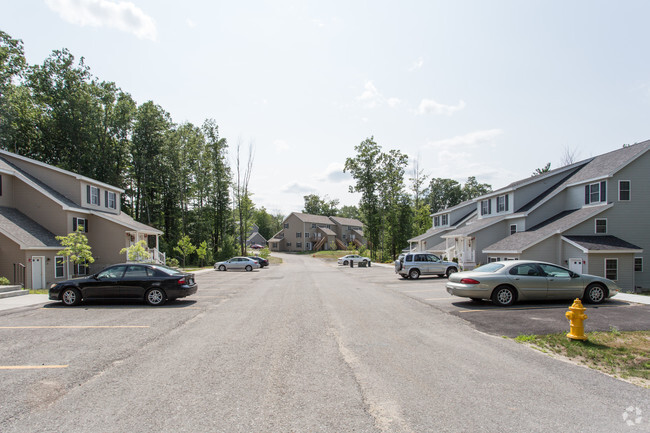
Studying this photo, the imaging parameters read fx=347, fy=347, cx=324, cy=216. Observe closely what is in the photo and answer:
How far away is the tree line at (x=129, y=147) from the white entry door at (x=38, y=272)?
22288 mm

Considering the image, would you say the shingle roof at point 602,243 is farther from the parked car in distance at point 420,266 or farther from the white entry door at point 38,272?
the white entry door at point 38,272

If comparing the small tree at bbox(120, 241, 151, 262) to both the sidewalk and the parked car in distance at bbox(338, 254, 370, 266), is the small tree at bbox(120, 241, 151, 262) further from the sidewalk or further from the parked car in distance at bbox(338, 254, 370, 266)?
the parked car in distance at bbox(338, 254, 370, 266)

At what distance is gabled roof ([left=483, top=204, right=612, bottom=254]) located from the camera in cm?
2059

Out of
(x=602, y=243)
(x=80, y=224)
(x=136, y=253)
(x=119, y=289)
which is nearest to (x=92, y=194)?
(x=80, y=224)

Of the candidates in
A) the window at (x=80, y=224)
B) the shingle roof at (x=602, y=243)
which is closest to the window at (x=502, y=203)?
the shingle roof at (x=602, y=243)

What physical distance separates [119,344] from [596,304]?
45.6 feet

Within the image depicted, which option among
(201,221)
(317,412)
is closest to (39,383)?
(317,412)

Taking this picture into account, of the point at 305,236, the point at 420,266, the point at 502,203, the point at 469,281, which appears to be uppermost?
the point at 502,203

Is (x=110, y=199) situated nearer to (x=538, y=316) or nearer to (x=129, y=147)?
(x=129, y=147)

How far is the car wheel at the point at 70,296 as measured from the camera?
1182cm

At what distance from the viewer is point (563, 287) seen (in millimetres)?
11273

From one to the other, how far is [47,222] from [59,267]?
3.44m

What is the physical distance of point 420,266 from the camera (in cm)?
2289

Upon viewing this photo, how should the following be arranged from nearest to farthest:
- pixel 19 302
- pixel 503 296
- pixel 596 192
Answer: pixel 503 296 < pixel 19 302 < pixel 596 192
